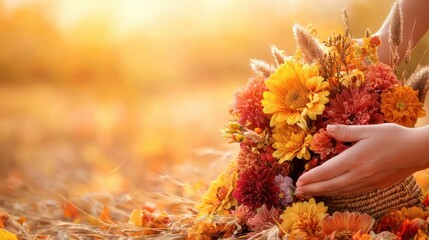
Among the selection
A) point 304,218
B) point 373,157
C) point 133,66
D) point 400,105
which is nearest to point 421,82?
point 400,105

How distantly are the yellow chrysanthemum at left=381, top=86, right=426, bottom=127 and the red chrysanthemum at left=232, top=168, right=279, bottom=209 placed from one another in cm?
23

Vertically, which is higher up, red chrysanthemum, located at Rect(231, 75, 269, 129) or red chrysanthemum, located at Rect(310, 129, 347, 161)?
red chrysanthemum, located at Rect(231, 75, 269, 129)

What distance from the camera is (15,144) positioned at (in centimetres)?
338

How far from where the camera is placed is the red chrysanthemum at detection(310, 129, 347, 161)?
113 cm

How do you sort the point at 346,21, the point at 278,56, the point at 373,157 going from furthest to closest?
the point at 278,56 → the point at 346,21 → the point at 373,157

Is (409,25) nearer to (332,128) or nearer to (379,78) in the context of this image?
(379,78)

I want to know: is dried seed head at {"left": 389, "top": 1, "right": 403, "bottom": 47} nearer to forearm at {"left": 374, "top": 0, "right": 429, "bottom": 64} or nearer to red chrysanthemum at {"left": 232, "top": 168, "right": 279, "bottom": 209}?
forearm at {"left": 374, "top": 0, "right": 429, "bottom": 64}

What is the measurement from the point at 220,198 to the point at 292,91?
255 millimetres

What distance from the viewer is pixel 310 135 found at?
1.15m

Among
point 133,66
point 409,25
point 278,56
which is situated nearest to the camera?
point 278,56

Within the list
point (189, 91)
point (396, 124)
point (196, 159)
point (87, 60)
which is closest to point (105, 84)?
point (87, 60)

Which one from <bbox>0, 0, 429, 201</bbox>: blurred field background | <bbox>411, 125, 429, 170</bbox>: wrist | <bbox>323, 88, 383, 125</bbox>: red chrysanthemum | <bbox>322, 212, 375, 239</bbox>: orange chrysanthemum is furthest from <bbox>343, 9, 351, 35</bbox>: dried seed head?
<bbox>0, 0, 429, 201</bbox>: blurred field background

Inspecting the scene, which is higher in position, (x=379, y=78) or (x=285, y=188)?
(x=379, y=78)

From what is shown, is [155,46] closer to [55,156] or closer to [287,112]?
[55,156]
